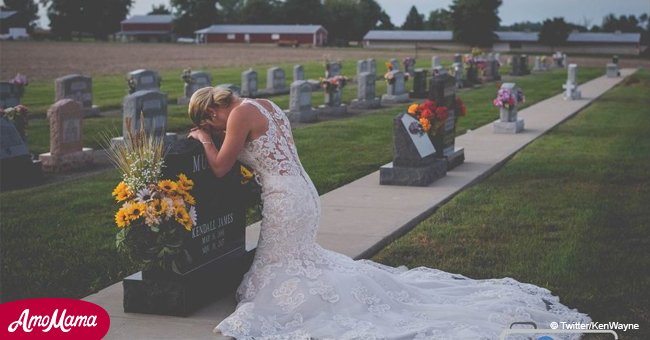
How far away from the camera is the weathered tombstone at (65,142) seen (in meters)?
16.2

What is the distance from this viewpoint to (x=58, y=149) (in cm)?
1622

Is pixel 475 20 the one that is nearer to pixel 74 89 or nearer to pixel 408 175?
pixel 74 89

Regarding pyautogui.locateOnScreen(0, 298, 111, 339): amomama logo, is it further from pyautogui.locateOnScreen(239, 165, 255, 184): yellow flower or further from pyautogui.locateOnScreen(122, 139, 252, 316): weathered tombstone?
pyautogui.locateOnScreen(239, 165, 255, 184): yellow flower

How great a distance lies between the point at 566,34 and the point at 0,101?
3708 inches

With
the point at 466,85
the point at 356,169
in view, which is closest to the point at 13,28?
the point at 466,85

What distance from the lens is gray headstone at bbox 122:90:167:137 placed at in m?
17.2

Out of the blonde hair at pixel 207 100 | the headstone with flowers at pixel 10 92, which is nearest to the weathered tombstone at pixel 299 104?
the headstone with flowers at pixel 10 92

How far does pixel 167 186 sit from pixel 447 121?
30.4 feet

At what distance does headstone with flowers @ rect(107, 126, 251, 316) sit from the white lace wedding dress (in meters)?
0.38

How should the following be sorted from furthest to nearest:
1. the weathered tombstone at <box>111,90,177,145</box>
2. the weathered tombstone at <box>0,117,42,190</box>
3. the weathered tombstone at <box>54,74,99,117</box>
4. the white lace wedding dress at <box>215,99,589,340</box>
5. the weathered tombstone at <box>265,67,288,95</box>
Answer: the weathered tombstone at <box>265,67,288,95</box>
the weathered tombstone at <box>54,74,99,117</box>
the weathered tombstone at <box>111,90,177,145</box>
the weathered tombstone at <box>0,117,42,190</box>
the white lace wedding dress at <box>215,99,589,340</box>

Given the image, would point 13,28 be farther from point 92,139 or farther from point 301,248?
point 301,248

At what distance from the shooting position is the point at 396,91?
34.2 m

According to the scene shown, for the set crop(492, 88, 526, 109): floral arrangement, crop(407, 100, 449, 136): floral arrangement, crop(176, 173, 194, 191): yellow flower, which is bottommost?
crop(492, 88, 526, 109): floral arrangement

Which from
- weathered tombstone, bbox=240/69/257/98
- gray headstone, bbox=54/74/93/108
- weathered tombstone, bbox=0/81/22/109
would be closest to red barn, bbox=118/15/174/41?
weathered tombstone, bbox=240/69/257/98
